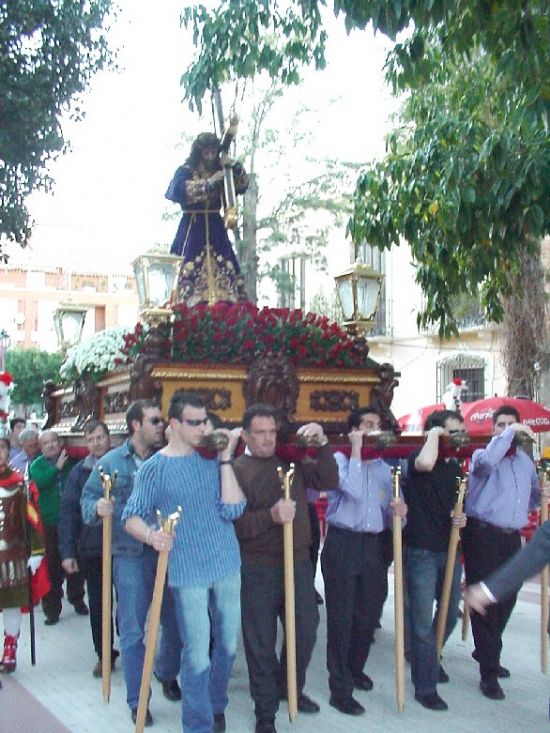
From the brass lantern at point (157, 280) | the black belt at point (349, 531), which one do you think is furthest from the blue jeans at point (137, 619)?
the brass lantern at point (157, 280)

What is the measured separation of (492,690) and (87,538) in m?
2.98

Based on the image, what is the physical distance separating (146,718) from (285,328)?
11.4ft

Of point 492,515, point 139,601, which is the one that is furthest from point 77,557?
point 492,515

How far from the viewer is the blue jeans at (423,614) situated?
582 centimetres

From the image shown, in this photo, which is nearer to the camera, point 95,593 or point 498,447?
point 498,447

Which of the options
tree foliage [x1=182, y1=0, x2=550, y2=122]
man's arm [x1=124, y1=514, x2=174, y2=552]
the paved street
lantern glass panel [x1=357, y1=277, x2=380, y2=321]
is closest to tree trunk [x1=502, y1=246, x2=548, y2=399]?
lantern glass panel [x1=357, y1=277, x2=380, y2=321]

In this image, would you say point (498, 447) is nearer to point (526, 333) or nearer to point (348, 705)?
point (348, 705)

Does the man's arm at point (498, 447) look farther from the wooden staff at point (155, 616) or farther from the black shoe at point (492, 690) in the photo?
the wooden staff at point (155, 616)

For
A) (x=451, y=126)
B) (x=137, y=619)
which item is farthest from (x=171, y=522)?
(x=451, y=126)

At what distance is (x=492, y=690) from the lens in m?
6.02

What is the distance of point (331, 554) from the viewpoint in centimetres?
588

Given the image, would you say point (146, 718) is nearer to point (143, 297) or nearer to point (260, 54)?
point (143, 297)

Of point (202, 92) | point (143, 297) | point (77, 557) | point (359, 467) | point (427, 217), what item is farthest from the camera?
point (427, 217)

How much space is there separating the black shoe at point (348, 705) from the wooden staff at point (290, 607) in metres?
0.41
